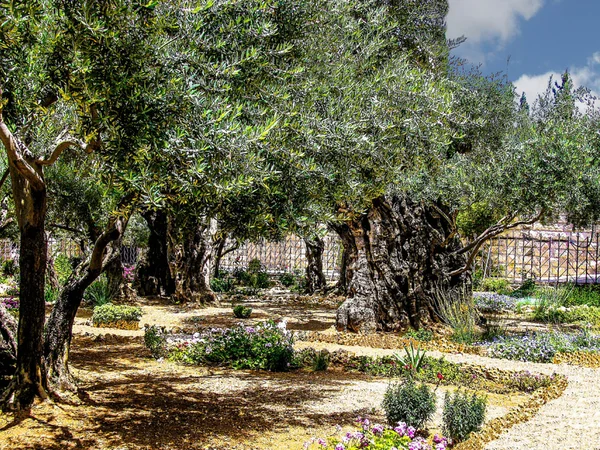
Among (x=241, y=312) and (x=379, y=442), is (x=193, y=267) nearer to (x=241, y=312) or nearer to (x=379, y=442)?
(x=241, y=312)

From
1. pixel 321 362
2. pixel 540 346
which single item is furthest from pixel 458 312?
pixel 321 362

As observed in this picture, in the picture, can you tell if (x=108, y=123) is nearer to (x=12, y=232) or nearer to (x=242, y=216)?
(x=242, y=216)

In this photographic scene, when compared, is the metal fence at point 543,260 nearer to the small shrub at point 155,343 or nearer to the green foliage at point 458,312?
the green foliage at point 458,312

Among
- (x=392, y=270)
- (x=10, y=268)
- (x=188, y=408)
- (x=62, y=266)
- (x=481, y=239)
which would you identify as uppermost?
(x=481, y=239)

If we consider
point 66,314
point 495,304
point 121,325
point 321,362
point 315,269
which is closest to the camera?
point 66,314

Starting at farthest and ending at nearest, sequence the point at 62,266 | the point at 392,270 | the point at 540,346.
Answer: the point at 62,266, the point at 392,270, the point at 540,346

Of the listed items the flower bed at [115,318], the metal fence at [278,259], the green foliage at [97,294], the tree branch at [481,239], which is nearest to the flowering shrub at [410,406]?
the tree branch at [481,239]

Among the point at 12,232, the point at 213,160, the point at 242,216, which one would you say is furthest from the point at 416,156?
the point at 12,232

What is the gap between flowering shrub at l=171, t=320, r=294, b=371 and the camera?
28.2 ft

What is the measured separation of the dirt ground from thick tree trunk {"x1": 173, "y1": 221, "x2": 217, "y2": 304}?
6805 mm

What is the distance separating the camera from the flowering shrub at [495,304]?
16016mm

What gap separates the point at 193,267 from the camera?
16891mm

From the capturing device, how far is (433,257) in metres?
11.9

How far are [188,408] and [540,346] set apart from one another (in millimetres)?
6075
